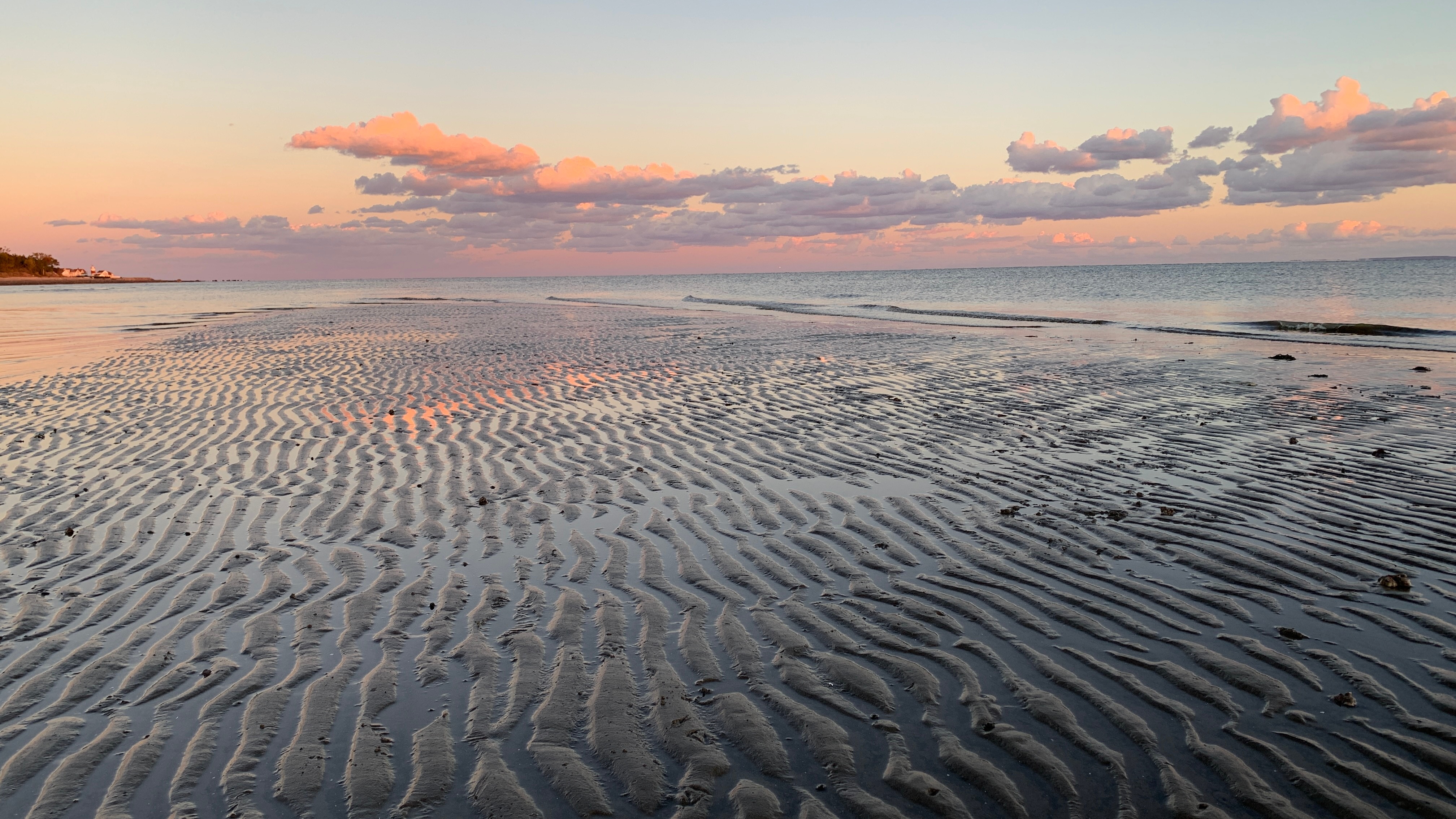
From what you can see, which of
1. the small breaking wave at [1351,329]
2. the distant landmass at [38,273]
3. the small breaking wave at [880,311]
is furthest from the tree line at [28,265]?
the small breaking wave at [1351,329]

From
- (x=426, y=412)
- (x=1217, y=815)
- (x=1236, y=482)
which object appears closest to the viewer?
(x=1217, y=815)

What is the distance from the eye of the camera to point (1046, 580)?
17.9 ft

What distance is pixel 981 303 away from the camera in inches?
2073

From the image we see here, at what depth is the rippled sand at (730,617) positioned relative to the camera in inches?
133

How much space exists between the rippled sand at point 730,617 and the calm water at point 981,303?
15299mm

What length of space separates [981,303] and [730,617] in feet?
169

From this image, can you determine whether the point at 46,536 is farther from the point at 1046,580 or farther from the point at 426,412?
the point at 1046,580

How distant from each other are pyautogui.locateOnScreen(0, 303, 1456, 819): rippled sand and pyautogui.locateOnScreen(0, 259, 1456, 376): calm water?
50.2 ft

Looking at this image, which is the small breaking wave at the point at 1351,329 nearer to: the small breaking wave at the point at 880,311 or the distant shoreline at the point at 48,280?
the small breaking wave at the point at 880,311

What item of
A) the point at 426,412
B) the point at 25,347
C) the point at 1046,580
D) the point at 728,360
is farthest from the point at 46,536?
the point at 25,347

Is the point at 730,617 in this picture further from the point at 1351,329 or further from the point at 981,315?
the point at 981,315

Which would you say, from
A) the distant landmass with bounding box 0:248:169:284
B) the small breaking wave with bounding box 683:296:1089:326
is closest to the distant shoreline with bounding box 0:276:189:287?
the distant landmass with bounding box 0:248:169:284

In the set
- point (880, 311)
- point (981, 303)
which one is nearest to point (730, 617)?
point (880, 311)

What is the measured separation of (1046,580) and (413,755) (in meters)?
4.17
